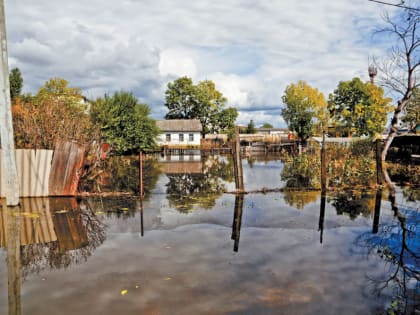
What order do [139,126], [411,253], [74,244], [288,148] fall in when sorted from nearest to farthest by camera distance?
[411,253] < [74,244] < [139,126] < [288,148]

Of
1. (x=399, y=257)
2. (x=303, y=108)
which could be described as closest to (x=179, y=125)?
(x=303, y=108)

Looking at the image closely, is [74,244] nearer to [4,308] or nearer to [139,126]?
[4,308]

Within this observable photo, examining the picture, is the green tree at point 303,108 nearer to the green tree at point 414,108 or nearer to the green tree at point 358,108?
the green tree at point 358,108

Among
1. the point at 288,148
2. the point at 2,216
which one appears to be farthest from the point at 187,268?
the point at 288,148

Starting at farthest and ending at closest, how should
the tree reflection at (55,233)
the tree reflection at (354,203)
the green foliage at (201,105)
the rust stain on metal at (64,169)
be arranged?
the green foliage at (201,105) < the rust stain on metal at (64,169) < the tree reflection at (354,203) < the tree reflection at (55,233)

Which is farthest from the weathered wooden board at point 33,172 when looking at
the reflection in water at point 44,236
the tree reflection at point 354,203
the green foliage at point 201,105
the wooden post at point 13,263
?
the green foliage at point 201,105

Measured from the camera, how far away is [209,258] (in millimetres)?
5973

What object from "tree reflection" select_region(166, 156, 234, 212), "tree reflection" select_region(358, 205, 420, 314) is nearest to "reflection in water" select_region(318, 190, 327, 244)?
"tree reflection" select_region(358, 205, 420, 314)

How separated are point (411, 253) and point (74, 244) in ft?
20.2

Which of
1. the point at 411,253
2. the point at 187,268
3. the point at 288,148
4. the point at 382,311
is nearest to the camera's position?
the point at 382,311

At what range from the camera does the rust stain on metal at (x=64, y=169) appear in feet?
37.3

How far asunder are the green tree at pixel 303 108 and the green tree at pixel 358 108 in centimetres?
415

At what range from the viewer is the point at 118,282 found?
496cm

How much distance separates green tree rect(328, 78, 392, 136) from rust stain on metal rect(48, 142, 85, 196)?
188ft
